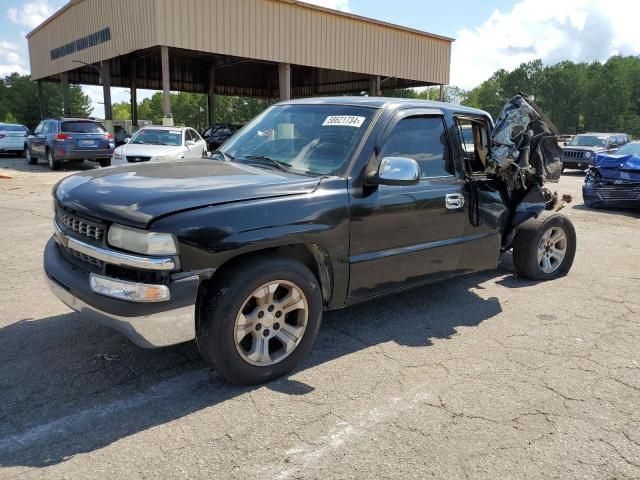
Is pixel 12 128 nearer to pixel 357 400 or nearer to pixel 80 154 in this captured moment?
pixel 80 154

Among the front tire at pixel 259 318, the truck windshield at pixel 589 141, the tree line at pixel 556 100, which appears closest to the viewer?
the front tire at pixel 259 318

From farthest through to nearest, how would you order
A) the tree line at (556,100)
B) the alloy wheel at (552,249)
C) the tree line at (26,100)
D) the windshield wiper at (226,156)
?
the tree line at (556,100) → the tree line at (26,100) → the alloy wheel at (552,249) → the windshield wiper at (226,156)

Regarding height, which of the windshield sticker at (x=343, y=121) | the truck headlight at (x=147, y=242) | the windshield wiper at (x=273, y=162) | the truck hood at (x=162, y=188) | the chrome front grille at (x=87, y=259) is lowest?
the chrome front grille at (x=87, y=259)

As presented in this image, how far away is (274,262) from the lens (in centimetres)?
310

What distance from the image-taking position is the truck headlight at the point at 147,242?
2736mm

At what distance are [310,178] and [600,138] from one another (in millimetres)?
20822

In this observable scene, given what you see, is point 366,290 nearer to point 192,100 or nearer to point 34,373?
point 34,373

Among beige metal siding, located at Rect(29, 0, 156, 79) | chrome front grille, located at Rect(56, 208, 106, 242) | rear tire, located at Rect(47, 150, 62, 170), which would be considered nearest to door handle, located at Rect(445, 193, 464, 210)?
chrome front grille, located at Rect(56, 208, 106, 242)

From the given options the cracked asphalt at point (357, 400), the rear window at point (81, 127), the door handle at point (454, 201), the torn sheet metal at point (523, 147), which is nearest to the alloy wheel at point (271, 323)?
the cracked asphalt at point (357, 400)

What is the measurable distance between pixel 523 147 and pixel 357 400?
3.26 meters

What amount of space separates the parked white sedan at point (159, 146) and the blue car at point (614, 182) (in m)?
9.10

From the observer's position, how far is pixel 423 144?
13.6ft

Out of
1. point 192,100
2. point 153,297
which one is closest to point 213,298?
point 153,297

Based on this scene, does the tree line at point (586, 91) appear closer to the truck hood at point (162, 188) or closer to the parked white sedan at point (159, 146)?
the parked white sedan at point (159, 146)
